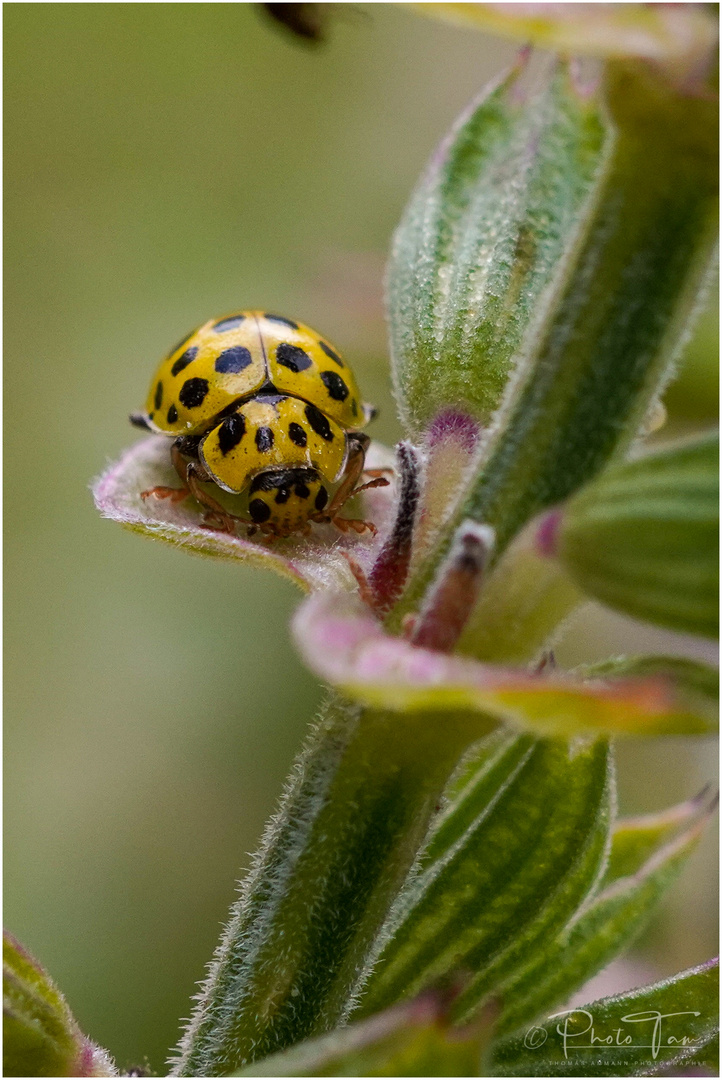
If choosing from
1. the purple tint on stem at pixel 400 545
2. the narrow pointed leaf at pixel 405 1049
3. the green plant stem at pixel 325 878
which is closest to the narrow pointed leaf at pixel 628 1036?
the green plant stem at pixel 325 878

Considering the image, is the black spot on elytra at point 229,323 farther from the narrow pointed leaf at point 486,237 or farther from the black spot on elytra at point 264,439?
the narrow pointed leaf at point 486,237

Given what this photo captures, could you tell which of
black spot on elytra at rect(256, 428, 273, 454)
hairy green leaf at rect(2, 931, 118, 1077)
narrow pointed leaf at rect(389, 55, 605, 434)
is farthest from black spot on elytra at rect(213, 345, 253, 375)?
hairy green leaf at rect(2, 931, 118, 1077)

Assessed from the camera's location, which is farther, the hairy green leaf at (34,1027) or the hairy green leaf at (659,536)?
the hairy green leaf at (34,1027)

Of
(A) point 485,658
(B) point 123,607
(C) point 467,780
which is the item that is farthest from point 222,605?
(A) point 485,658

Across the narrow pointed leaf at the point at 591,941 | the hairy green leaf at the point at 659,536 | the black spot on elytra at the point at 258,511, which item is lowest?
the narrow pointed leaf at the point at 591,941

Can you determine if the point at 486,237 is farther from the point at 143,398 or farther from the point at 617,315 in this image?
the point at 143,398

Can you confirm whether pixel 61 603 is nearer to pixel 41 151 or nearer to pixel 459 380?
pixel 41 151
